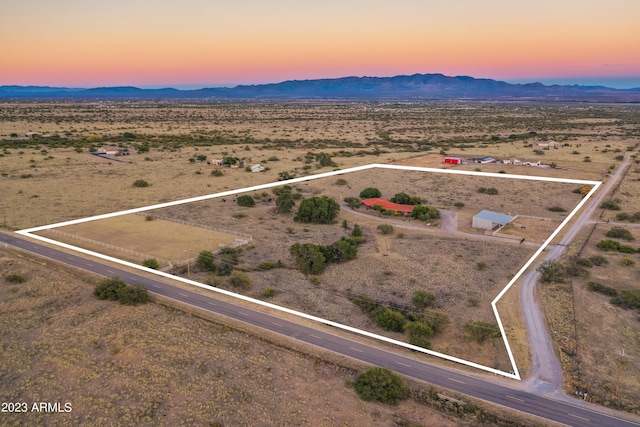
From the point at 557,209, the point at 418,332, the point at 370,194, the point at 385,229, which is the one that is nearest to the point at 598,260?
the point at 557,209

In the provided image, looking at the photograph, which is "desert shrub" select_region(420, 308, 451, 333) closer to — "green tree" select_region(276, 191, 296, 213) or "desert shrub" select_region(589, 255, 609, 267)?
"desert shrub" select_region(589, 255, 609, 267)

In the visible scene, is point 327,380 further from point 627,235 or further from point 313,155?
point 313,155

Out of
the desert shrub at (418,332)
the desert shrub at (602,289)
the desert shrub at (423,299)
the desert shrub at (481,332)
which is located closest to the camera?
the desert shrub at (418,332)

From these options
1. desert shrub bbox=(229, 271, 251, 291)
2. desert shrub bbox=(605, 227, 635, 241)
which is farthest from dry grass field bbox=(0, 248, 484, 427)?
desert shrub bbox=(605, 227, 635, 241)

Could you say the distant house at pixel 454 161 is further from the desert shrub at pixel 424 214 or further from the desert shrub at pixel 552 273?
the desert shrub at pixel 552 273

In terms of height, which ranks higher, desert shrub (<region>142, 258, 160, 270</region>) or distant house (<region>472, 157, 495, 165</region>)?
desert shrub (<region>142, 258, 160, 270</region>)

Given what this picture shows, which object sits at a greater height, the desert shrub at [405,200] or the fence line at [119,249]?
the fence line at [119,249]

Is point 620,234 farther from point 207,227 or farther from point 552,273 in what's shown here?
point 207,227

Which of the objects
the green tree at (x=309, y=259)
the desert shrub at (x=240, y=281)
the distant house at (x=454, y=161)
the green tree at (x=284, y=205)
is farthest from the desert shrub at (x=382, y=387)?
the distant house at (x=454, y=161)
